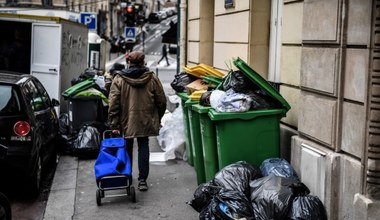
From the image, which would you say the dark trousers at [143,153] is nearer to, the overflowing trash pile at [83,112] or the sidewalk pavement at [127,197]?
the sidewalk pavement at [127,197]

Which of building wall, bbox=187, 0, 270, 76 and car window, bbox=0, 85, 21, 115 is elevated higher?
building wall, bbox=187, 0, 270, 76

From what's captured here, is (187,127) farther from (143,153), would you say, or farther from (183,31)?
(183,31)

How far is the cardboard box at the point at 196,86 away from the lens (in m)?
7.58

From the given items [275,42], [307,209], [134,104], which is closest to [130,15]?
[275,42]

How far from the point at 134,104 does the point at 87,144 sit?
2.51m

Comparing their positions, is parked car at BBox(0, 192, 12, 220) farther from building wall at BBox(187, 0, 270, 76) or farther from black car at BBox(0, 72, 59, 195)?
building wall at BBox(187, 0, 270, 76)

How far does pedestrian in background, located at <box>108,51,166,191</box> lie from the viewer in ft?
22.4

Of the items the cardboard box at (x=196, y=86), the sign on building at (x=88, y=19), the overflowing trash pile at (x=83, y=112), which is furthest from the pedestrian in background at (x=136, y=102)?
the sign on building at (x=88, y=19)

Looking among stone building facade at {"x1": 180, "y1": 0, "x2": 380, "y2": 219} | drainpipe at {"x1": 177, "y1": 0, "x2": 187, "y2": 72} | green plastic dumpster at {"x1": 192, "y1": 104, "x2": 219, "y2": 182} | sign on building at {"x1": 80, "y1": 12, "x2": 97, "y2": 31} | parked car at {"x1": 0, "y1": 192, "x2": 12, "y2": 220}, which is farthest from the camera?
sign on building at {"x1": 80, "y1": 12, "x2": 97, "y2": 31}

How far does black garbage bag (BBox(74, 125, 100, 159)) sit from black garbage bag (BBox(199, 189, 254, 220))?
161 inches

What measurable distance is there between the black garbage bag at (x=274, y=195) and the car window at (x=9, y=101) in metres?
3.06

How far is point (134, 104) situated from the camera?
681cm

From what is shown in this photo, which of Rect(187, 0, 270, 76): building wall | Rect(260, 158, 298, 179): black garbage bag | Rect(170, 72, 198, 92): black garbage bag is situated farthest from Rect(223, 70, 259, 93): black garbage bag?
Rect(187, 0, 270, 76): building wall

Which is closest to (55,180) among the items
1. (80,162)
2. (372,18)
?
(80,162)
